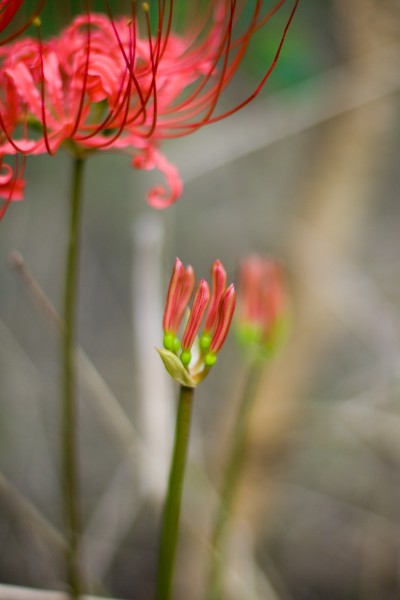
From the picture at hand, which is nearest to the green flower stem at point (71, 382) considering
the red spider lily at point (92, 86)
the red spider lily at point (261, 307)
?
the red spider lily at point (92, 86)

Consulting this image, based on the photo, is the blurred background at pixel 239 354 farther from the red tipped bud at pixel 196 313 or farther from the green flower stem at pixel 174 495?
the red tipped bud at pixel 196 313

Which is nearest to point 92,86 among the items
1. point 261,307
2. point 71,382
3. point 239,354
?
point 71,382

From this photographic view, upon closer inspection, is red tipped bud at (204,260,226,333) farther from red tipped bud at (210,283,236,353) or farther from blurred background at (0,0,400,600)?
blurred background at (0,0,400,600)

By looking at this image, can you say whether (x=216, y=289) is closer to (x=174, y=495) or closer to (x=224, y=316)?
(x=224, y=316)

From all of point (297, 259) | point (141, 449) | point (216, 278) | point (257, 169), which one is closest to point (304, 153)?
point (257, 169)

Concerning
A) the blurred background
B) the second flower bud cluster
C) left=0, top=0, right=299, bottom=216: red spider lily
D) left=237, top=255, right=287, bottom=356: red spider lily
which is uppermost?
left=0, top=0, right=299, bottom=216: red spider lily

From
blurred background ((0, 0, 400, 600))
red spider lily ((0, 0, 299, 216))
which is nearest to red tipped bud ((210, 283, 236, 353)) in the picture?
red spider lily ((0, 0, 299, 216))

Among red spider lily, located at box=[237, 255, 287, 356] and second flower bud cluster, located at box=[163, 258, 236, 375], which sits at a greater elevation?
second flower bud cluster, located at box=[163, 258, 236, 375]
